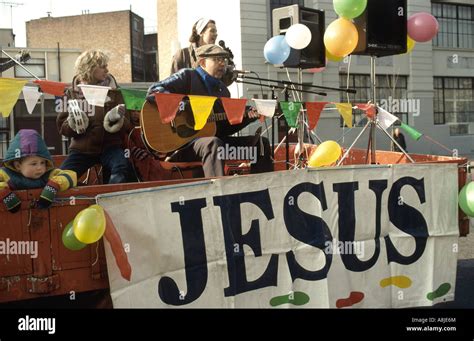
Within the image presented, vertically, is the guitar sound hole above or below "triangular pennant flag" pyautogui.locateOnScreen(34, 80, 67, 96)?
below

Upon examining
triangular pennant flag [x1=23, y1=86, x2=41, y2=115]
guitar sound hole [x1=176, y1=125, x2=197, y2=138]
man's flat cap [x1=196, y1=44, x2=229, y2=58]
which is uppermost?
man's flat cap [x1=196, y1=44, x2=229, y2=58]

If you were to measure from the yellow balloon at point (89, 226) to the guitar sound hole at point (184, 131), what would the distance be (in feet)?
5.79

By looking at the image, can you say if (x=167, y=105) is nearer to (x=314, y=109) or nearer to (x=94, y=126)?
(x=94, y=126)

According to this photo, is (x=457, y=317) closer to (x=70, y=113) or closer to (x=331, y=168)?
(x=331, y=168)

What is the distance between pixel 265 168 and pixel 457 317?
83.3 inches

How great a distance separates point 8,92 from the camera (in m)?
3.82

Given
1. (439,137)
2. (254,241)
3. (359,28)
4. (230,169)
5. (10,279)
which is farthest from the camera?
Result: (439,137)

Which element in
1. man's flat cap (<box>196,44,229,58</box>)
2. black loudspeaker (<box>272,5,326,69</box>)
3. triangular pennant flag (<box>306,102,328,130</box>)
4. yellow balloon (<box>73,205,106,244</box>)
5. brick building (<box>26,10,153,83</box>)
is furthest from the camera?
brick building (<box>26,10,153,83</box>)

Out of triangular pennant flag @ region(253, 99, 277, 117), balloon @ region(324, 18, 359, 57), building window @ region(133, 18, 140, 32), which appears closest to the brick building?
building window @ region(133, 18, 140, 32)

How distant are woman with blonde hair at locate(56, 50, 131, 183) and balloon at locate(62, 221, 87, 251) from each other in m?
1.13

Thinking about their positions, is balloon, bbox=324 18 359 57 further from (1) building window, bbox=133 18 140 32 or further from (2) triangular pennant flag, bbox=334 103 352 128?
(1) building window, bbox=133 18 140 32

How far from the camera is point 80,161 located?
4559 millimetres

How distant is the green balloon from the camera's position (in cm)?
443

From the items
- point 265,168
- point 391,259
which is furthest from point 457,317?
point 265,168
